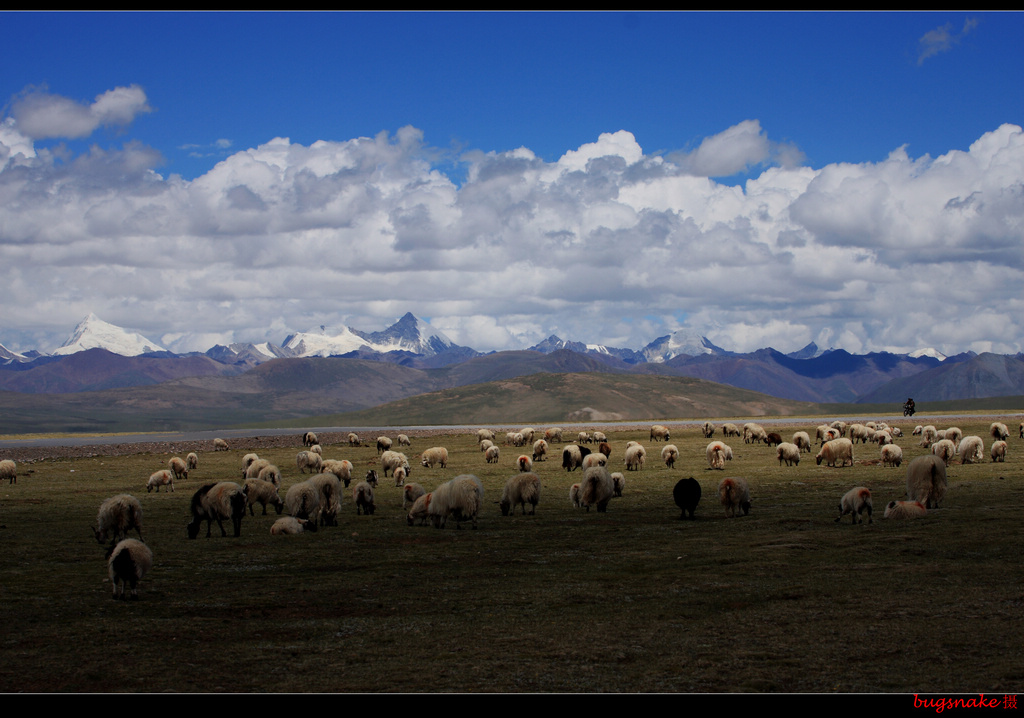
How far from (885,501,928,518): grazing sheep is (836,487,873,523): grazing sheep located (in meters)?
0.89

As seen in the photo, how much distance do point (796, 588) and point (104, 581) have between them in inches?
598

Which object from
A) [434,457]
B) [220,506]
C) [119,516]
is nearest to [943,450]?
[434,457]

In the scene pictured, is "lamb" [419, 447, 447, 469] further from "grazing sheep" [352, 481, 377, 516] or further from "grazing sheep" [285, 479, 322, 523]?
"grazing sheep" [285, 479, 322, 523]

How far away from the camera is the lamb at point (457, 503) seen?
86.0 ft

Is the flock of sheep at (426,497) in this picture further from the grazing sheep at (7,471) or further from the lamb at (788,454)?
the grazing sheep at (7,471)

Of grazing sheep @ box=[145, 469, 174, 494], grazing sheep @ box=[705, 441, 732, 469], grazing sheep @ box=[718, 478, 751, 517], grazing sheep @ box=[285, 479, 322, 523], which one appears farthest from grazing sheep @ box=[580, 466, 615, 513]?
grazing sheep @ box=[145, 469, 174, 494]

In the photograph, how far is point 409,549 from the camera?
73.3 ft

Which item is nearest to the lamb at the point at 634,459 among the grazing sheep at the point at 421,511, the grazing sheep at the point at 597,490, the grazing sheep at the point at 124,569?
the grazing sheep at the point at 597,490

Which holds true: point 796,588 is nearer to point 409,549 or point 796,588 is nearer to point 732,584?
point 732,584

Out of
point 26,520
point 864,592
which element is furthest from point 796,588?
point 26,520

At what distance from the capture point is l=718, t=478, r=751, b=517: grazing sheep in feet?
89.3

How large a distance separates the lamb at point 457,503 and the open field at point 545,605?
2.43 ft

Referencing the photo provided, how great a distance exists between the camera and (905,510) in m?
23.8

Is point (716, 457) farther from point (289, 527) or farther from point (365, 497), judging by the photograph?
point (289, 527)
